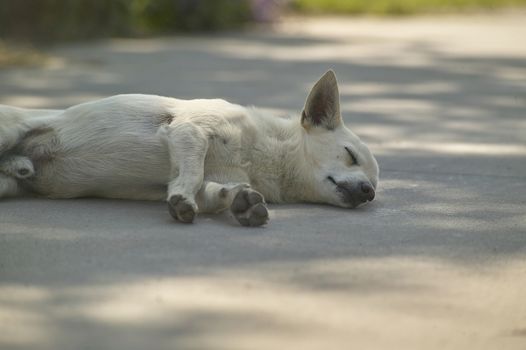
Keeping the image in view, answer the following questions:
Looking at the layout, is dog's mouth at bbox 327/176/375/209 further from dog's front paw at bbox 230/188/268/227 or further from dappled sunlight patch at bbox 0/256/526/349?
dappled sunlight patch at bbox 0/256/526/349

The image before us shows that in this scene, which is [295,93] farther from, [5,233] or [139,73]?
[5,233]

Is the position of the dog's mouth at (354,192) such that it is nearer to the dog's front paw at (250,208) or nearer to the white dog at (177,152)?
the white dog at (177,152)

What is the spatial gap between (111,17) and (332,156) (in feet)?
26.1

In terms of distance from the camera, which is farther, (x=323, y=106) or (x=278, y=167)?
(x=323, y=106)

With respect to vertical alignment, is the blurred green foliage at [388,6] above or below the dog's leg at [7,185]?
below

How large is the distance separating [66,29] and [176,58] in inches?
68.6

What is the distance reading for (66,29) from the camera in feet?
38.4

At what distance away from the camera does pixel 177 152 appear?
15.1 feet

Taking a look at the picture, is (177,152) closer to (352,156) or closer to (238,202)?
(238,202)

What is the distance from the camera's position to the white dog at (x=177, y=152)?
4723mm

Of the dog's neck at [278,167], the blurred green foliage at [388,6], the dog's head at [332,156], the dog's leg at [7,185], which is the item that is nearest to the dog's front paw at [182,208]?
the dog's neck at [278,167]

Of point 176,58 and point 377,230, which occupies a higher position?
point 377,230

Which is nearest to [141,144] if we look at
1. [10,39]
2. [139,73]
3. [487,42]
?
[139,73]

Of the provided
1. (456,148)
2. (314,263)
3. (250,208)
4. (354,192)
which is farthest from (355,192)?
(456,148)
